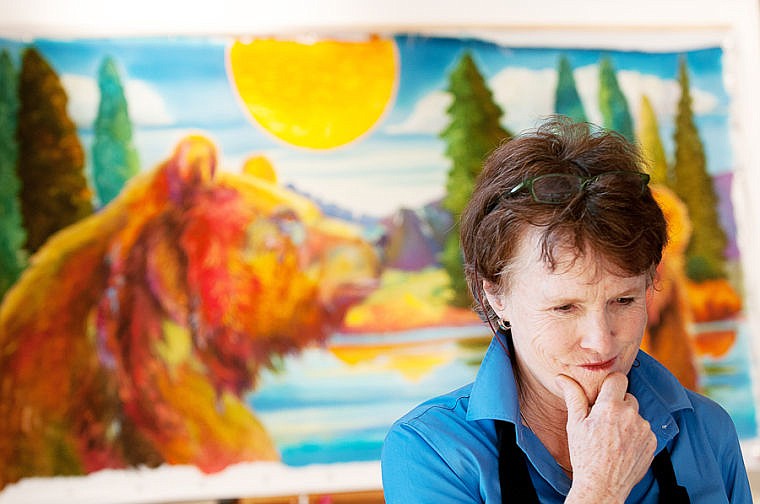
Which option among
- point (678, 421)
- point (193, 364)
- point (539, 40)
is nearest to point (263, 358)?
point (193, 364)

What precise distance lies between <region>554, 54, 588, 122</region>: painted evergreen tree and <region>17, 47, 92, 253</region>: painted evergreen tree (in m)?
1.46

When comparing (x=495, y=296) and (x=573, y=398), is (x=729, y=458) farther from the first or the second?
(x=495, y=296)

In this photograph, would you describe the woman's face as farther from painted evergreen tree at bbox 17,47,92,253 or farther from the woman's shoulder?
painted evergreen tree at bbox 17,47,92,253

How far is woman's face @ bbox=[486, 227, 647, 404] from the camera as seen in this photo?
44.9 inches

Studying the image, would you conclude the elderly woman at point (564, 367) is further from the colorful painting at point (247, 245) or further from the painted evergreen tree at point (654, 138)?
the painted evergreen tree at point (654, 138)

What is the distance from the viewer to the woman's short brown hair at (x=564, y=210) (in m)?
1.13

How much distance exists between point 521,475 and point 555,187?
1.29 ft

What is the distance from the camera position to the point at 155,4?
2.55 meters

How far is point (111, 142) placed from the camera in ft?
8.25

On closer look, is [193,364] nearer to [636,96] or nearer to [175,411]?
[175,411]

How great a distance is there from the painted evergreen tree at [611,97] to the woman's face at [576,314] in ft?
5.32

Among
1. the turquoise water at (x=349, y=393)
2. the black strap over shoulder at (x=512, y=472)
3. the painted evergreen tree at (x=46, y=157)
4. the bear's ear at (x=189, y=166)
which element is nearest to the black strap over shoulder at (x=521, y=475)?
the black strap over shoulder at (x=512, y=472)

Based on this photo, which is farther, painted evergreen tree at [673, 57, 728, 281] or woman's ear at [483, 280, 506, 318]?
painted evergreen tree at [673, 57, 728, 281]

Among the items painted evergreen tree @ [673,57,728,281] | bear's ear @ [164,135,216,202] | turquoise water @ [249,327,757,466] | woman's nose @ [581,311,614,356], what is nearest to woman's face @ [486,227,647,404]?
woman's nose @ [581,311,614,356]
